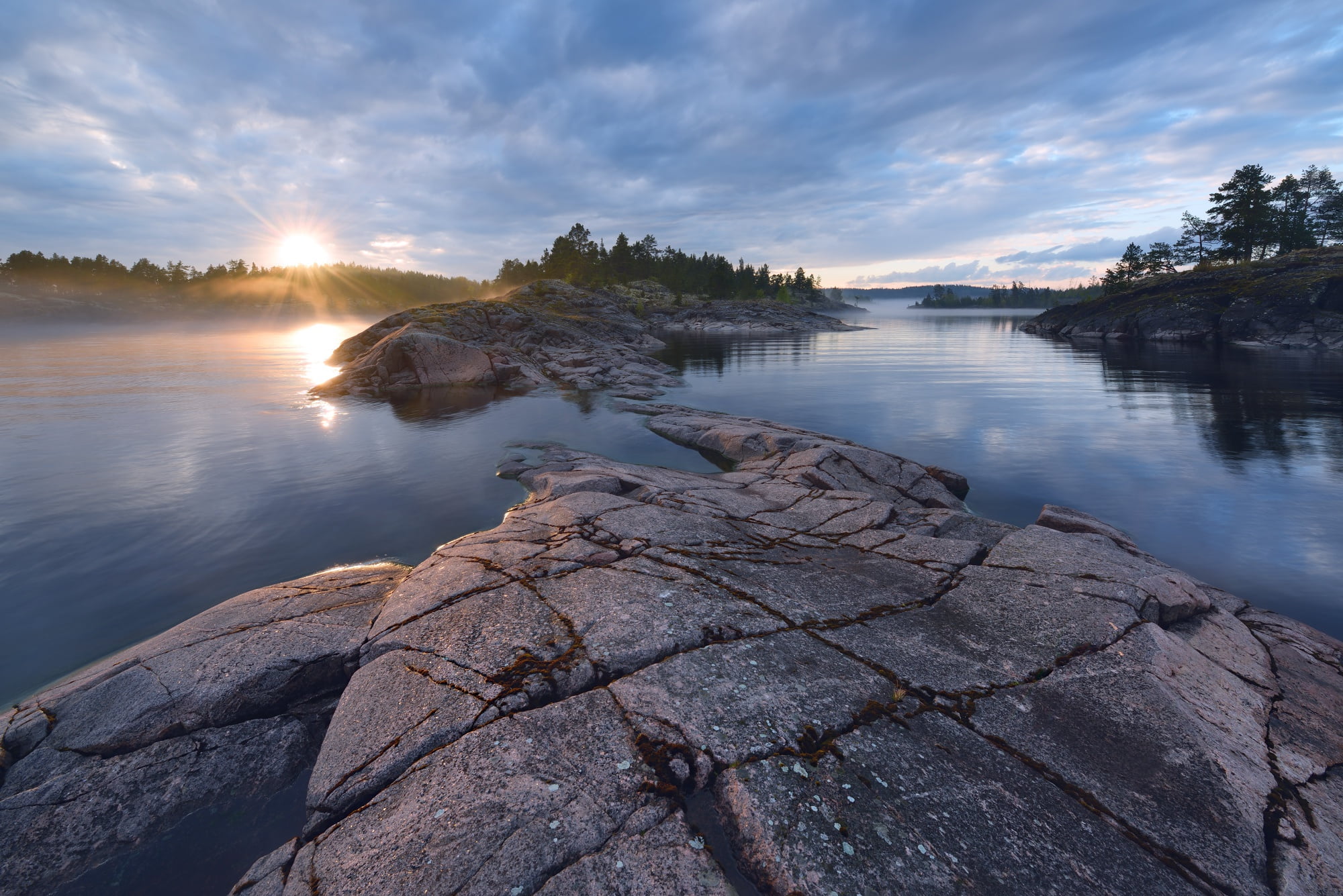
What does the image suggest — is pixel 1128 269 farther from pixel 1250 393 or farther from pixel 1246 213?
pixel 1250 393

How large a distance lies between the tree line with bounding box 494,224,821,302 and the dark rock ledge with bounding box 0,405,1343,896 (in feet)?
361

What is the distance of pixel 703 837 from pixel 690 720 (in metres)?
1.05

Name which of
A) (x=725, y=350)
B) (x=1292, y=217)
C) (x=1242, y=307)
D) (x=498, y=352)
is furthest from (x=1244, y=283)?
(x=498, y=352)

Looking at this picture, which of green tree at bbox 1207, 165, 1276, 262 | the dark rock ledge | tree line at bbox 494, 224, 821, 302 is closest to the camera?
the dark rock ledge

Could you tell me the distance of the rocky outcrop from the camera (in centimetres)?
5756

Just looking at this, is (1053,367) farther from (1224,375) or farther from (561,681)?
(561,681)

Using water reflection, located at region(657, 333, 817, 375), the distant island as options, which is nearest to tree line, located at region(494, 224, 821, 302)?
water reflection, located at region(657, 333, 817, 375)

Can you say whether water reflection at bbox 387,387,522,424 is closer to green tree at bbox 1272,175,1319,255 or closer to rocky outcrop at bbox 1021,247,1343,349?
rocky outcrop at bbox 1021,247,1343,349

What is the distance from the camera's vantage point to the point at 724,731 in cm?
506

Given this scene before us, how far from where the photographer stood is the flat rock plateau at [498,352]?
3781 centimetres

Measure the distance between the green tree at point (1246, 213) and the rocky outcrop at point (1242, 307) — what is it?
1142cm

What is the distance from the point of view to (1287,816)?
15.0 ft

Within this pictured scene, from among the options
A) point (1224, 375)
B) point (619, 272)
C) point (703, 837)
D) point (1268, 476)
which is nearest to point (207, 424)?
point (703, 837)

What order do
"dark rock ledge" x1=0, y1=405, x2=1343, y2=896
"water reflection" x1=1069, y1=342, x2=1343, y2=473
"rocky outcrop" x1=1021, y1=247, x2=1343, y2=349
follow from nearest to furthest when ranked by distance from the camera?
"dark rock ledge" x1=0, y1=405, x2=1343, y2=896 < "water reflection" x1=1069, y1=342, x2=1343, y2=473 < "rocky outcrop" x1=1021, y1=247, x2=1343, y2=349
